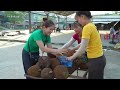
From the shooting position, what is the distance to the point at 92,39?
316 cm

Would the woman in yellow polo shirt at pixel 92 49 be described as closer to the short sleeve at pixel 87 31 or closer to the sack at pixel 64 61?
the short sleeve at pixel 87 31

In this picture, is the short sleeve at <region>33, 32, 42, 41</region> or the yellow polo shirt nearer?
the yellow polo shirt

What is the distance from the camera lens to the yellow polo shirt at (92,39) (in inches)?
121

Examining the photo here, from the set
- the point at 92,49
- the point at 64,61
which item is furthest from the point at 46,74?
the point at 92,49

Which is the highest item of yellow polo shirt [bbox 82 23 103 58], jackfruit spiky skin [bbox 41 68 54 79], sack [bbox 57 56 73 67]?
yellow polo shirt [bbox 82 23 103 58]

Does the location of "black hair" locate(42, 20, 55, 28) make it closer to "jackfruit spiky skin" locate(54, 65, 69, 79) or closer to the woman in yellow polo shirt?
the woman in yellow polo shirt

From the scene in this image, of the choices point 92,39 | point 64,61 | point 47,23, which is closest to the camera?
point 92,39

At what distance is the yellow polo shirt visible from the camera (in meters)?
3.07

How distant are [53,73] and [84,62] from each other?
2.61 ft

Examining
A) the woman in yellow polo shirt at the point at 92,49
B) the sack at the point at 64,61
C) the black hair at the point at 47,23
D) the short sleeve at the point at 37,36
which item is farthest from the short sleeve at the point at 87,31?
the short sleeve at the point at 37,36

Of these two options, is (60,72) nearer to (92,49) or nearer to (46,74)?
(46,74)

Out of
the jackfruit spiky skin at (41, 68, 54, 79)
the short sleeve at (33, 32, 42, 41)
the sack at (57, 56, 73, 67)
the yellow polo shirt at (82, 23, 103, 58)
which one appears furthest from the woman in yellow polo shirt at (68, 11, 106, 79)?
the short sleeve at (33, 32, 42, 41)
